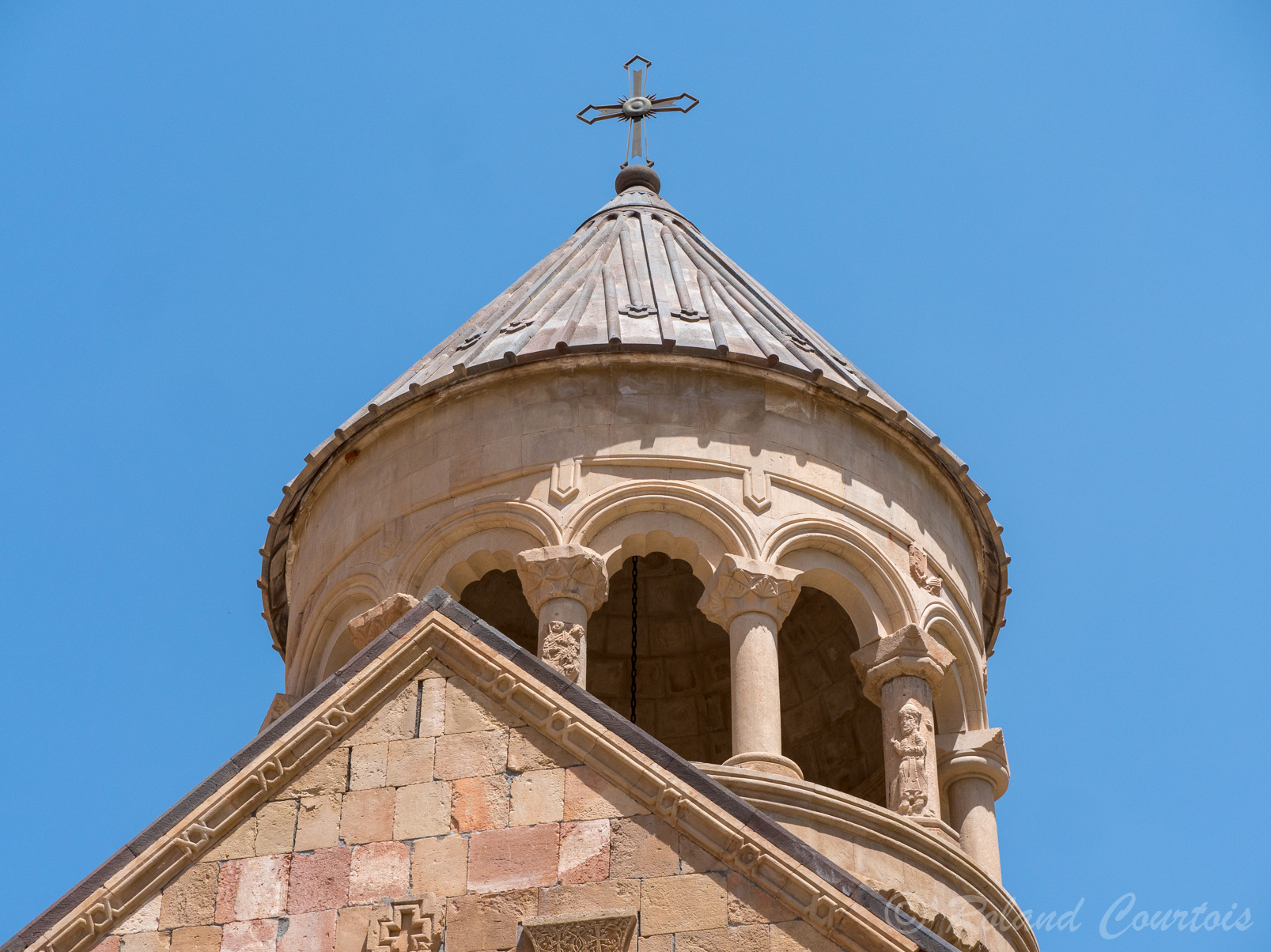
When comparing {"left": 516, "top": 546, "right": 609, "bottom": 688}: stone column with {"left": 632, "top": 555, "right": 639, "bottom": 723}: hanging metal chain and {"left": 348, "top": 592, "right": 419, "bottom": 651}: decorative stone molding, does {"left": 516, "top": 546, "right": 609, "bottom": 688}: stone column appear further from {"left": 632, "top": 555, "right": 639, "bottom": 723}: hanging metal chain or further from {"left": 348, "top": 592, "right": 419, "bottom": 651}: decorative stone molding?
{"left": 632, "top": 555, "right": 639, "bottom": 723}: hanging metal chain

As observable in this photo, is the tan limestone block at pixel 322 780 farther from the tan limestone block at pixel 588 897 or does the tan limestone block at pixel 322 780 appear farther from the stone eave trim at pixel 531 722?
the tan limestone block at pixel 588 897

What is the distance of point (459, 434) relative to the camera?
1973cm

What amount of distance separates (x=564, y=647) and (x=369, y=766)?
613 centimetres

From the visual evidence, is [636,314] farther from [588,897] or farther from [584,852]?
[588,897]

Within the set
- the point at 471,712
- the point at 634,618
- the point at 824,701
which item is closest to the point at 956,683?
the point at 824,701

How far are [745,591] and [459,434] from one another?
2.92m

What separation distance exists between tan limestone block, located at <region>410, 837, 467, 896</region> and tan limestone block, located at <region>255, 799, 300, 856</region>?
2.08 ft

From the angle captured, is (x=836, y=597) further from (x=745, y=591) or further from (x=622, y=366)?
(x=622, y=366)

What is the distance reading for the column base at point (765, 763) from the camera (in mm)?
17250

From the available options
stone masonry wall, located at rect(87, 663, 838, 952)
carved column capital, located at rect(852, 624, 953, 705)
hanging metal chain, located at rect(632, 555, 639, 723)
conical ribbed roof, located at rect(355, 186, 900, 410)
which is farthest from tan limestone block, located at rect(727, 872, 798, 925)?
hanging metal chain, located at rect(632, 555, 639, 723)

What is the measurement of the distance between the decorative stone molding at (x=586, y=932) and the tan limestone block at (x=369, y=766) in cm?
124

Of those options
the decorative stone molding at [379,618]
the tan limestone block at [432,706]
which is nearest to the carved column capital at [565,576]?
the decorative stone molding at [379,618]

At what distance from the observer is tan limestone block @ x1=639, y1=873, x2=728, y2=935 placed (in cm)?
1089

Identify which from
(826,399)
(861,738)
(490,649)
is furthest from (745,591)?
(490,649)
